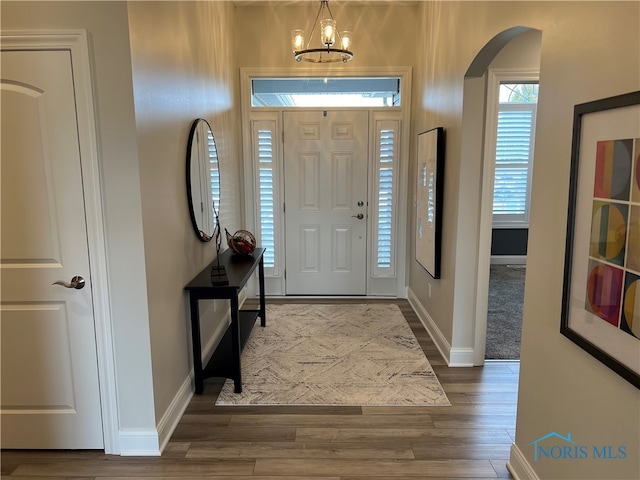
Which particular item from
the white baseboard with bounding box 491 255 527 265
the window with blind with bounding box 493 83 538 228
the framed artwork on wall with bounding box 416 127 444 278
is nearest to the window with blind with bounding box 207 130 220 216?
the framed artwork on wall with bounding box 416 127 444 278

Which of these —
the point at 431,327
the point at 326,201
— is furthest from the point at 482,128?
the point at 326,201

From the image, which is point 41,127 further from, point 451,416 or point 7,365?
point 451,416

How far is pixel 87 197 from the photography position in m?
2.09

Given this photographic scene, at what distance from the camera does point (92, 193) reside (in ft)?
6.84

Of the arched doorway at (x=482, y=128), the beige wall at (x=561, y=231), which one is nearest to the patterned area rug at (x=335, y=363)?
the arched doorway at (x=482, y=128)

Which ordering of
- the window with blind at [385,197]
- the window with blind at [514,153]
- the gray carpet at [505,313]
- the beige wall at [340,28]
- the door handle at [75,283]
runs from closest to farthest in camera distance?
1. the door handle at [75,283]
2. the gray carpet at [505,313]
3. the beige wall at [340,28]
4. the window with blind at [385,197]
5. the window with blind at [514,153]

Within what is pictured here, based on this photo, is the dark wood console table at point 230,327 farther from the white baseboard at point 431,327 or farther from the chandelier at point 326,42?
the chandelier at point 326,42

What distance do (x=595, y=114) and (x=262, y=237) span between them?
3.84 metres

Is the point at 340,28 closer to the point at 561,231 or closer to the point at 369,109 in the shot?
the point at 369,109

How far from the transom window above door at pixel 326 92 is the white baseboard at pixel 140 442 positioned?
3440mm

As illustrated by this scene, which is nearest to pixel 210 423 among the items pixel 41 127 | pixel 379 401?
pixel 379 401

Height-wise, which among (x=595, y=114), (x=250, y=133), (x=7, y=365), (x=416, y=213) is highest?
(x=250, y=133)

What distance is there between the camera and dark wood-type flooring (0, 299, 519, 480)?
214 centimetres

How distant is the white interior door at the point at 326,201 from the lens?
4.68m
